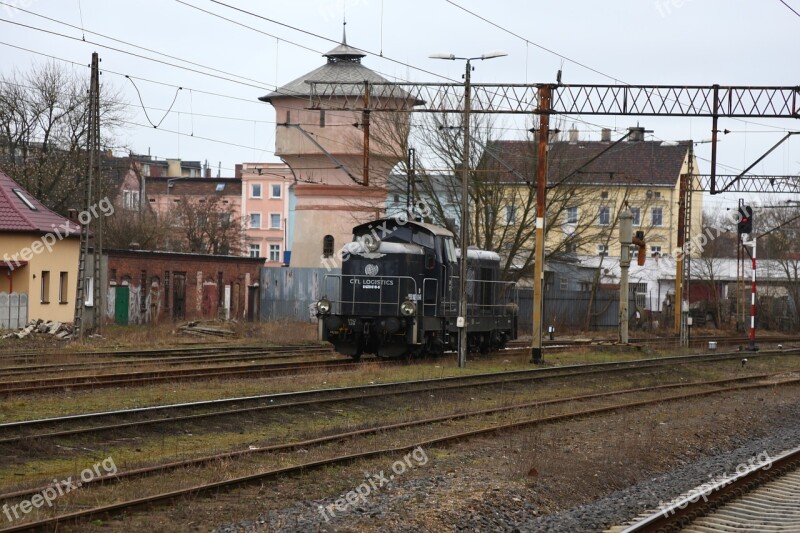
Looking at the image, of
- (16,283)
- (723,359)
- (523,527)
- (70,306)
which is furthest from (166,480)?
(70,306)

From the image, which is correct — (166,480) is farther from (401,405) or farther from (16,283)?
(16,283)

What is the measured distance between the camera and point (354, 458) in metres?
12.7

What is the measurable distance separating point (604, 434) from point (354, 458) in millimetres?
5168

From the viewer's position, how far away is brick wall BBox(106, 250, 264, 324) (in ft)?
148

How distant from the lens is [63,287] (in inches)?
1636

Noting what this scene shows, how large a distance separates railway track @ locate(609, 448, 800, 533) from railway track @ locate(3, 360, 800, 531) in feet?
12.7

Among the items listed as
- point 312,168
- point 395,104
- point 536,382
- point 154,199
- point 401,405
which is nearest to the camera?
point 401,405

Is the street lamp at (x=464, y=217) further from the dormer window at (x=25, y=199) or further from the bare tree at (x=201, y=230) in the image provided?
the bare tree at (x=201, y=230)

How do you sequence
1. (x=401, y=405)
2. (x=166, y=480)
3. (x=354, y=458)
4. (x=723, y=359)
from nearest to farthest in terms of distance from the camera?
(x=166, y=480), (x=354, y=458), (x=401, y=405), (x=723, y=359)

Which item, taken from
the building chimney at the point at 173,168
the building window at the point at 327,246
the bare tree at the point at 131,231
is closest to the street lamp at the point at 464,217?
the building window at the point at 327,246

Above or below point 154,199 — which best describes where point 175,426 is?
below

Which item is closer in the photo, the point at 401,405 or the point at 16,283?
the point at 401,405


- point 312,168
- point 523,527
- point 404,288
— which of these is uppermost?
point 312,168

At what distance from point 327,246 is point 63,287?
13.2 metres
